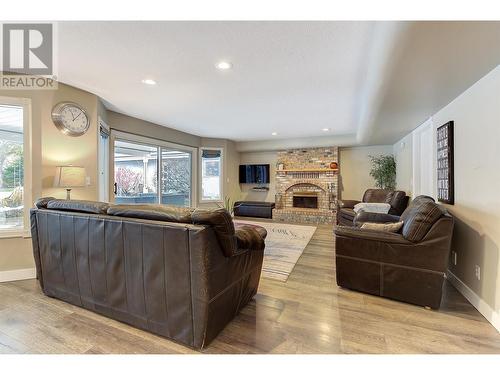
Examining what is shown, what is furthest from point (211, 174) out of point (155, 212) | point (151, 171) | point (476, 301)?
point (476, 301)

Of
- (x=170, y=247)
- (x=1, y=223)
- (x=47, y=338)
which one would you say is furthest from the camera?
(x=1, y=223)

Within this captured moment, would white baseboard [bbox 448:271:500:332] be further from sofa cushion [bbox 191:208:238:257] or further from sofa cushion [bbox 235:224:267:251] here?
sofa cushion [bbox 191:208:238:257]

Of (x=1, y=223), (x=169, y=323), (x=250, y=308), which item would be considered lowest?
(x=250, y=308)

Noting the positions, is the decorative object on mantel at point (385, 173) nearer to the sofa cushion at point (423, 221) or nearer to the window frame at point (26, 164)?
the sofa cushion at point (423, 221)

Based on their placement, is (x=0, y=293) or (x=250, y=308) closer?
(x=250, y=308)

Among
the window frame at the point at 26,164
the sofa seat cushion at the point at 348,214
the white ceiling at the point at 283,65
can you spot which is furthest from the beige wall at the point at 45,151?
the sofa seat cushion at the point at 348,214

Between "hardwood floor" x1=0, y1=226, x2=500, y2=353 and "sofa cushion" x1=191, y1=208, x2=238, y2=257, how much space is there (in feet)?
2.31

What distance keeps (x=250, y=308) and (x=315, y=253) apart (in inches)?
77.4

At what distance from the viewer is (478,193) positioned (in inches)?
86.6

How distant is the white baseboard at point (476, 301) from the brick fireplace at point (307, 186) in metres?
3.99

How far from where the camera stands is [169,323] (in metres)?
1.69
